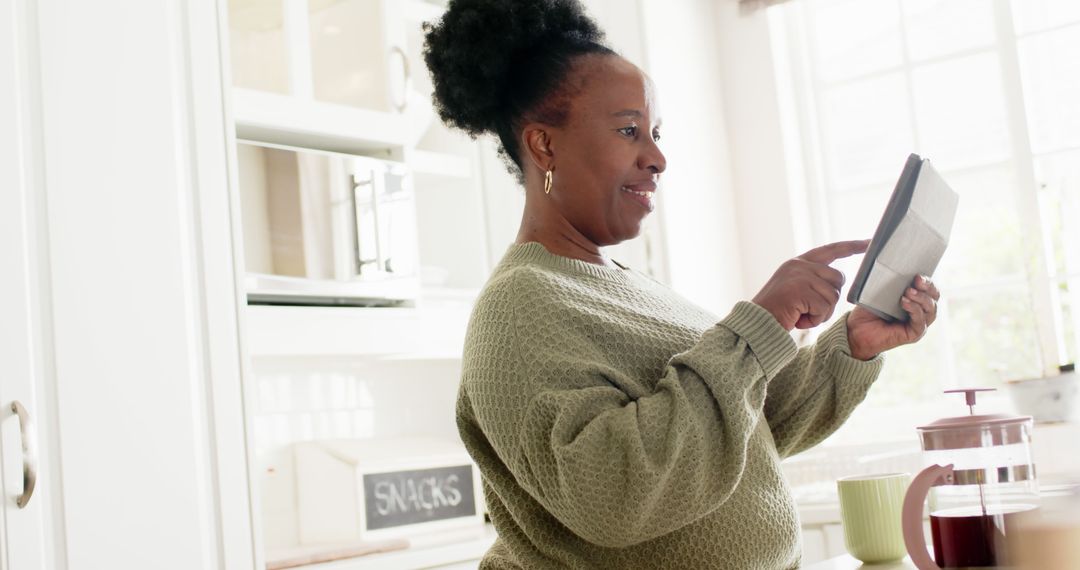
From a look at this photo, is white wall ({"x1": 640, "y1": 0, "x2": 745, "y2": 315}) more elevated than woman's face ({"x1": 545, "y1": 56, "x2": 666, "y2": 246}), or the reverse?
white wall ({"x1": 640, "y1": 0, "x2": 745, "y2": 315})

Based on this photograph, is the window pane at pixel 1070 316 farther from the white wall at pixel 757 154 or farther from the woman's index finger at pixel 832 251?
the woman's index finger at pixel 832 251

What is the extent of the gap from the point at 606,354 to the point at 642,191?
263 mm

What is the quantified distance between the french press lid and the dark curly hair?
577 mm

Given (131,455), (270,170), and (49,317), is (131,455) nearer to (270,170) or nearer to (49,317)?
(49,317)

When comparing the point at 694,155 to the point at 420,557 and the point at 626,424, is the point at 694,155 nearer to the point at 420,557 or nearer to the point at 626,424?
the point at 420,557

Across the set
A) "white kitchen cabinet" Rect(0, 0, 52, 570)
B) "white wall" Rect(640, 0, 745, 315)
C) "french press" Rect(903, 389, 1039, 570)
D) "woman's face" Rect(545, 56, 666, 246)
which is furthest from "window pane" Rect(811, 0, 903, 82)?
"french press" Rect(903, 389, 1039, 570)

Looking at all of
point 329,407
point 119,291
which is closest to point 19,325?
point 119,291

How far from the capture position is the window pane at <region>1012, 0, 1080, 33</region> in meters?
3.39

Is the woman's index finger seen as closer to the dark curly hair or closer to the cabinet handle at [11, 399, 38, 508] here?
the dark curly hair

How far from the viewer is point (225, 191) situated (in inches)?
79.8

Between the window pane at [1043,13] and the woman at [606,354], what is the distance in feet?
8.25

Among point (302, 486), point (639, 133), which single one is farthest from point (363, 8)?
point (639, 133)

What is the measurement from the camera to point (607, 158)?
1299 mm

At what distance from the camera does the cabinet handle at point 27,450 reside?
5.41 feet
